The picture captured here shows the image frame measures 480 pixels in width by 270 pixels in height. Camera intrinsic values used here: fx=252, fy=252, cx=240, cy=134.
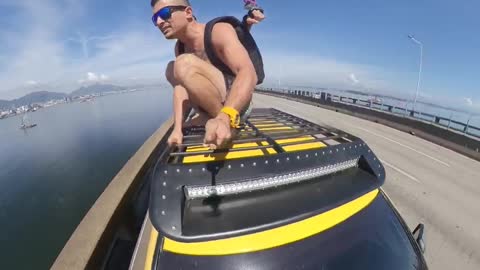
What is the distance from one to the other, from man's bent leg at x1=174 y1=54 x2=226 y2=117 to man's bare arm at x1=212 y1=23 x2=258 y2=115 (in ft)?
1.08

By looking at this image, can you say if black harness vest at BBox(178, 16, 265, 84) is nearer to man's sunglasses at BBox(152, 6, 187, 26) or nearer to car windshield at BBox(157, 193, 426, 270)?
man's sunglasses at BBox(152, 6, 187, 26)

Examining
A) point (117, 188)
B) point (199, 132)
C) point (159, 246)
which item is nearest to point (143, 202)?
point (117, 188)

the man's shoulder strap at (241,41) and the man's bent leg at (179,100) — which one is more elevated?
the man's shoulder strap at (241,41)

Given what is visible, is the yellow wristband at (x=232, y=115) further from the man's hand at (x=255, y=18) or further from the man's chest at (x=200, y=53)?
the man's hand at (x=255, y=18)

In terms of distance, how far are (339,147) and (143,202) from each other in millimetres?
4150

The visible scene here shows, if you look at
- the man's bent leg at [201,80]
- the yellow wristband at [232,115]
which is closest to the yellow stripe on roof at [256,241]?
the yellow wristband at [232,115]

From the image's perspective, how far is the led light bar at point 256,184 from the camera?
5.07ft

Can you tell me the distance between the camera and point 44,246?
1429 centimetres

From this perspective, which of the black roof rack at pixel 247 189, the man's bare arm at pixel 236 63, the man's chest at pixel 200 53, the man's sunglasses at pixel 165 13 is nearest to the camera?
the black roof rack at pixel 247 189

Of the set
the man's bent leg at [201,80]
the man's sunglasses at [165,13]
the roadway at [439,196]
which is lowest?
the roadway at [439,196]

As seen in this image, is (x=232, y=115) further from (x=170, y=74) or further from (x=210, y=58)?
(x=170, y=74)

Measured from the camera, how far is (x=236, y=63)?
2.15 meters

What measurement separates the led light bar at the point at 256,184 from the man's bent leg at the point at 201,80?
1.42 metres

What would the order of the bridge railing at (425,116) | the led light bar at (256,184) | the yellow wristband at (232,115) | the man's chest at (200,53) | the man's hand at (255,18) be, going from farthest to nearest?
the bridge railing at (425,116) → the man's hand at (255,18) → the man's chest at (200,53) → the yellow wristband at (232,115) → the led light bar at (256,184)
